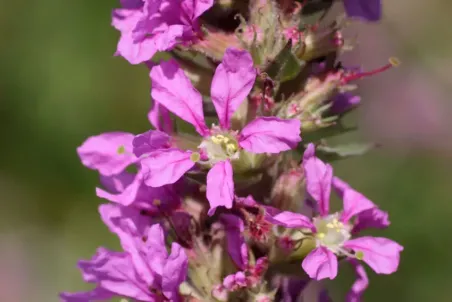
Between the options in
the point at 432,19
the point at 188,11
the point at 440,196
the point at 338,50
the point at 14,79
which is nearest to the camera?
the point at 188,11

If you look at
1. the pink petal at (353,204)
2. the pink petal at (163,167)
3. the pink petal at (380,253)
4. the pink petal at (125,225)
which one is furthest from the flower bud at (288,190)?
the pink petal at (125,225)

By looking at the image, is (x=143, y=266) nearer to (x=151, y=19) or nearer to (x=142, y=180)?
(x=142, y=180)

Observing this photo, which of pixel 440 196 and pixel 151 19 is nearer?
pixel 151 19

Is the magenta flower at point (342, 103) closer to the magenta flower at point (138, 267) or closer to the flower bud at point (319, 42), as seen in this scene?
the flower bud at point (319, 42)

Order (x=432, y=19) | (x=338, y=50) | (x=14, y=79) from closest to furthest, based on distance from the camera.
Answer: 1. (x=338, y=50)
2. (x=14, y=79)
3. (x=432, y=19)

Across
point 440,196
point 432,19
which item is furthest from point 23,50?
point 432,19

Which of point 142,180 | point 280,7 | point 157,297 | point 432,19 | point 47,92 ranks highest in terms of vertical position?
point 280,7

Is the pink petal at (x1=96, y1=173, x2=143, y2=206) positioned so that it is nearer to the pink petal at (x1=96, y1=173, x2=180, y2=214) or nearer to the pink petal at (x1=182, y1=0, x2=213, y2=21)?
the pink petal at (x1=96, y1=173, x2=180, y2=214)
